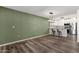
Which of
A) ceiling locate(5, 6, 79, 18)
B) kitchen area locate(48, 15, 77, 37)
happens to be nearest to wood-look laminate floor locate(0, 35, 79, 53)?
kitchen area locate(48, 15, 77, 37)

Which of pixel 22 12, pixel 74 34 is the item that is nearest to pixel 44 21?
pixel 22 12

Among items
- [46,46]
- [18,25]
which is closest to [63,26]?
[46,46]

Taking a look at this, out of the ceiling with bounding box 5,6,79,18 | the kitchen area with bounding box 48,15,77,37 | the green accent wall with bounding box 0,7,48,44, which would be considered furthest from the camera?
the green accent wall with bounding box 0,7,48,44

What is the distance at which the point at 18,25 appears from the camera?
3711mm

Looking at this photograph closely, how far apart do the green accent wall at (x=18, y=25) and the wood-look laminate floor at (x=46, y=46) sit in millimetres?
301

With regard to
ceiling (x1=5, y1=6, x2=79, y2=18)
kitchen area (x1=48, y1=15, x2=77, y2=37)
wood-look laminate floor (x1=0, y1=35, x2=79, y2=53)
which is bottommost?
wood-look laminate floor (x1=0, y1=35, x2=79, y2=53)

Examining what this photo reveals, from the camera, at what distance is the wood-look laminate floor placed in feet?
10.6

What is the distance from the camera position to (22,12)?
3.82m

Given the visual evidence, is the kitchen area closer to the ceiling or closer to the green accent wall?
the ceiling

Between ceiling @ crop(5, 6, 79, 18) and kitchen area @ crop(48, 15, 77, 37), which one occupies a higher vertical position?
ceiling @ crop(5, 6, 79, 18)

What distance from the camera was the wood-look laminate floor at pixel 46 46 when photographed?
3.24 metres

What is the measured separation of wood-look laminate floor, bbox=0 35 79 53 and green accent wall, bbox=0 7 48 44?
301 millimetres

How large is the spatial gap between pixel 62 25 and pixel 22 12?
6.15 ft
